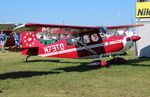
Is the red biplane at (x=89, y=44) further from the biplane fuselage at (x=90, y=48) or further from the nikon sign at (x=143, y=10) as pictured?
the nikon sign at (x=143, y=10)

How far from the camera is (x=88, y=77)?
14.0 metres

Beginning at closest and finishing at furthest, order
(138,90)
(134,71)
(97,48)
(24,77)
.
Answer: (138,90) < (24,77) < (134,71) < (97,48)

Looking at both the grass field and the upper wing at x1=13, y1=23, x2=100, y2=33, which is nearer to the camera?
the grass field

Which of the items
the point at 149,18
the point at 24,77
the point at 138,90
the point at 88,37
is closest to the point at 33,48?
the point at 88,37

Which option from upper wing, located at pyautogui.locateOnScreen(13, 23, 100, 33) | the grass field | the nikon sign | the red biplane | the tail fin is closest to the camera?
the grass field

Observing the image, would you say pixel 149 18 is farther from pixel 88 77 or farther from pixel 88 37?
pixel 88 77

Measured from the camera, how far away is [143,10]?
924 inches

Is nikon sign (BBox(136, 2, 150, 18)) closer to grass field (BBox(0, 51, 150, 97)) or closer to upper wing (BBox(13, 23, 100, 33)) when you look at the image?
upper wing (BBox(13, 23, 100, 33))

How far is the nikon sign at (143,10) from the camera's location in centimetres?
2327

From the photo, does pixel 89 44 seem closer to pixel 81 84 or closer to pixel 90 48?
pixel 90 48

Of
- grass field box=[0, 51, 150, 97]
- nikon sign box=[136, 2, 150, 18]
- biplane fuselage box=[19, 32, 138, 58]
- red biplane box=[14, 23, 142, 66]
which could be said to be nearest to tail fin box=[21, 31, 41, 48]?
biplane fuselage box=[19, 32, 138, 58]

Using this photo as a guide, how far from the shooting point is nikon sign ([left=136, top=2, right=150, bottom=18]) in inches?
916

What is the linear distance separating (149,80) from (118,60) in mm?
5956

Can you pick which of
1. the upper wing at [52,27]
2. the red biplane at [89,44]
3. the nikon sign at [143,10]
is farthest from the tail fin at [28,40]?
the nikon sign at [143,10]
